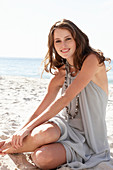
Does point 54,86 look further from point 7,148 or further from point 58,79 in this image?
point 7,148

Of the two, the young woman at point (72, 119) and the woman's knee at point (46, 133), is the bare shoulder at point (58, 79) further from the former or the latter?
the woman's knee at point (46, 133)

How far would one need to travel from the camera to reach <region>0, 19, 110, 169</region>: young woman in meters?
2.13

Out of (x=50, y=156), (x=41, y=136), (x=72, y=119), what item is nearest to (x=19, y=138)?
(x=41, y=136)

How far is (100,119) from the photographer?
2.40 meters

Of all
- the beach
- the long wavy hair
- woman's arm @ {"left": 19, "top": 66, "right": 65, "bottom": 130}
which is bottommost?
the beach

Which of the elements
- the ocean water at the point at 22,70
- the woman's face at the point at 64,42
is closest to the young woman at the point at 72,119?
the woman's face at the point at 64,42

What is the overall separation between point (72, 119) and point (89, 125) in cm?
20

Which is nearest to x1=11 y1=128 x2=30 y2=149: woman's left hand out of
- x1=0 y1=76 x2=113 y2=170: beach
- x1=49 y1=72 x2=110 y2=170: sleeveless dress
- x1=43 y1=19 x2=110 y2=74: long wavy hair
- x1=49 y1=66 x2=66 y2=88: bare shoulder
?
x1=0 y1=76 x2=113 y2=170: beach

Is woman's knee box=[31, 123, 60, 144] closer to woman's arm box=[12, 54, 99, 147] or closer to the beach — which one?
woman's arm box=[12, 54, 99, 147]

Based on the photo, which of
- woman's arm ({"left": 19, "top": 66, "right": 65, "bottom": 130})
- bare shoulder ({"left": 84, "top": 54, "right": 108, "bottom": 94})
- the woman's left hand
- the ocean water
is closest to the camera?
the woman's left hand

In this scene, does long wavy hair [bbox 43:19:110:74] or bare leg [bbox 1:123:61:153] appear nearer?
bare leg [bbox 1:123:61:153]

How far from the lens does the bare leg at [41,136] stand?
2.12 metres

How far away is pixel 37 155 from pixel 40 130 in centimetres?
22

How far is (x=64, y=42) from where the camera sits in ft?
7.76
